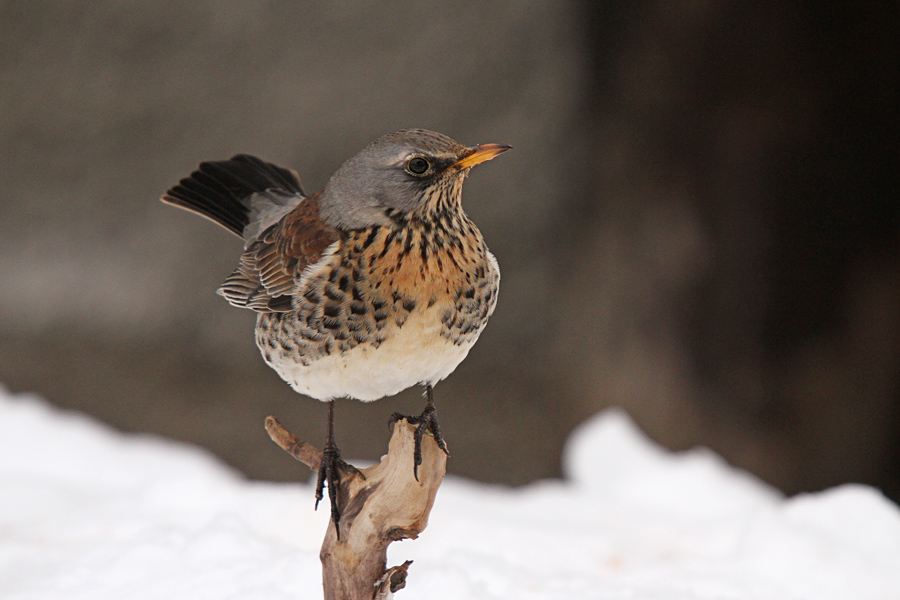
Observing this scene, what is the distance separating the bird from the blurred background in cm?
206

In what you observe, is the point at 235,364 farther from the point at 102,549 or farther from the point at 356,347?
the point at 356,347

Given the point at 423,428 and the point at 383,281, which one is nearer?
the point at 383,281

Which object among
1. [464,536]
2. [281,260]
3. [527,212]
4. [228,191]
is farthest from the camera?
[527,212]

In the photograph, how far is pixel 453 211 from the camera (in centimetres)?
200

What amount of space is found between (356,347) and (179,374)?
3539 mm

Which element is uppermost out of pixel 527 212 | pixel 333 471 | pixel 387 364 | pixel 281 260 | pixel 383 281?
pixel 527 212

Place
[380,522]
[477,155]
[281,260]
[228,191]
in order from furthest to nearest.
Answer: [228,191]
[281,260]
[380,522]
[477,155]

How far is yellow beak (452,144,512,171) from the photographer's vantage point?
180cm

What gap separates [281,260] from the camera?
7.02 ft

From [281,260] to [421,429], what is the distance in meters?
0.53

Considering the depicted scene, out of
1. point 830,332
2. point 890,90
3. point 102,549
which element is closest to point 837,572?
point 830,332

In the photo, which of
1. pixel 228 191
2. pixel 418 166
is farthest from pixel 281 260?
pixel 228 191

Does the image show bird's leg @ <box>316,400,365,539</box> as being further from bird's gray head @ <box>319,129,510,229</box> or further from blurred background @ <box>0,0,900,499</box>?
blurred background @ <box>0,0,900,499</box>

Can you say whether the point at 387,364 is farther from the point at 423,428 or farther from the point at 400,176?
the point at 400,176
